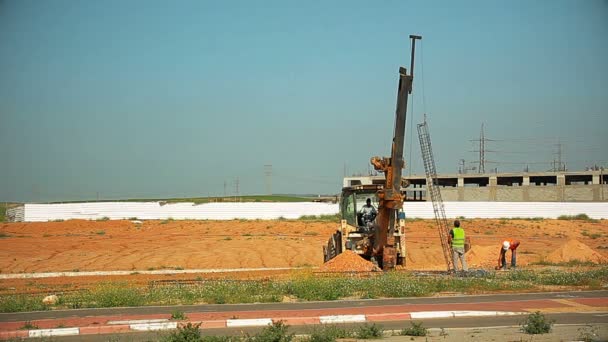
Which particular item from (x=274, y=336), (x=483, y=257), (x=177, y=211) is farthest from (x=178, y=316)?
(x=177, y=211)

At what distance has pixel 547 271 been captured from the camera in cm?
2311

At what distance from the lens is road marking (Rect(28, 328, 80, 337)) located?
1282 cm

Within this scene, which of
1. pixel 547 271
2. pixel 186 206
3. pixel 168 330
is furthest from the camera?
pixel 186 206

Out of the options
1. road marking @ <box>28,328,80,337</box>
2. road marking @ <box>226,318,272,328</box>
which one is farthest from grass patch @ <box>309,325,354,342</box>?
road marking @ <box>28,328,80,337</box>

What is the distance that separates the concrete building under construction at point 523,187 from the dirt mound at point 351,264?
164 ft

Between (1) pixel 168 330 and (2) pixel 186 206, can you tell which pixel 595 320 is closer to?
(1) pixel 168 330

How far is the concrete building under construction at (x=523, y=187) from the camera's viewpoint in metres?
Answer: 78.4

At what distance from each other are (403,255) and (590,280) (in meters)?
5.91

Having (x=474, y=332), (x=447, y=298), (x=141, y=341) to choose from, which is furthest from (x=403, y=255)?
(x=141, y=341)

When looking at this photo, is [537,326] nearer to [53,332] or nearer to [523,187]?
[53,332]

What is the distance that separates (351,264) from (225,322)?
9.47 metres

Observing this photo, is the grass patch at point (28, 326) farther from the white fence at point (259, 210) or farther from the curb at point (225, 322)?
the white fence at point (259, 210)

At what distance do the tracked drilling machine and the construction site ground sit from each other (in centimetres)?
297

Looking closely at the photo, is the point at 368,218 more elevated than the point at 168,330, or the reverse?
the point at 368,218
